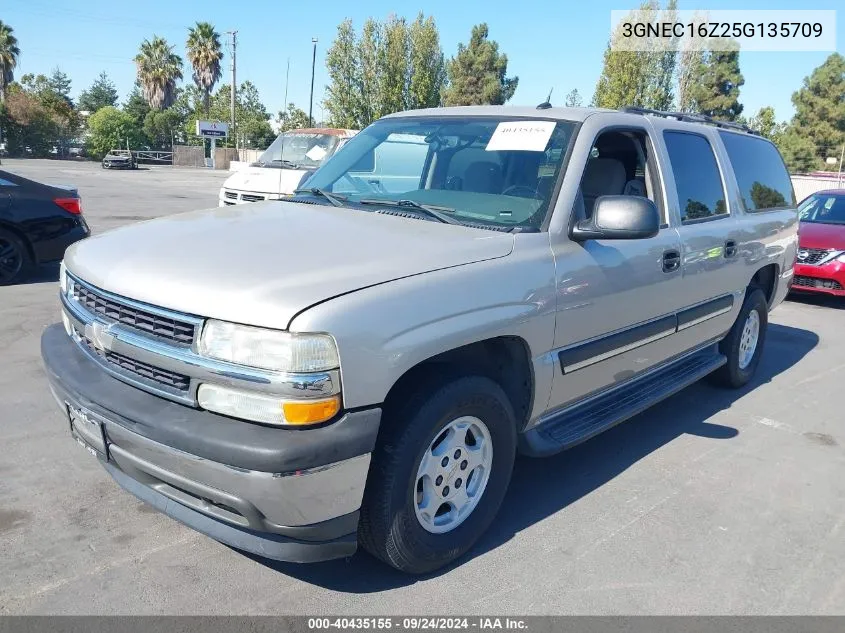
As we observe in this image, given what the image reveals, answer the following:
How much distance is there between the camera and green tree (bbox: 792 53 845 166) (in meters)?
45.3

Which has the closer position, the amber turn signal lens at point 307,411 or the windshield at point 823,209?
the amber turn signal lens at point 307,411

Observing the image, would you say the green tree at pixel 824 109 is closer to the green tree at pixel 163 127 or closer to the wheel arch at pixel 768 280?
the wheel arch at pixel 768 280

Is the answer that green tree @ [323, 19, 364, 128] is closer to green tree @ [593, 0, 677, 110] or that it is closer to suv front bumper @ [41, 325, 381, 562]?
green tree @ [593, 0, 677, 110]

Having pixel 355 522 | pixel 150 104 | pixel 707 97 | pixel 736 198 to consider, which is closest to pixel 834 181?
pixel 707 97

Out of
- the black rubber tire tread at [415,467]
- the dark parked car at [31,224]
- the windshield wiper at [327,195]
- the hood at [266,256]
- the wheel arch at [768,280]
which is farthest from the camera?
the dark parked car at [31,224]

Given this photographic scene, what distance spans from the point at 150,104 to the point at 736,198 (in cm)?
6705

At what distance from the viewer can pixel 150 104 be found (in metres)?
63.8

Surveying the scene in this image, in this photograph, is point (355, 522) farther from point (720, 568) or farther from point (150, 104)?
point (150, 104)

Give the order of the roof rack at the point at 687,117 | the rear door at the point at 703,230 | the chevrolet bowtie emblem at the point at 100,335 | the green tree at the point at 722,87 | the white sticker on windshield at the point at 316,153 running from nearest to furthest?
the chevrolet bowtie emblem at the point at 100,335 < the rear door at the point at 703,230 < the roof rack at the point at 687,117 < the white sticker on windshield at the point at 316,153 < the green tree at the point at 722,87

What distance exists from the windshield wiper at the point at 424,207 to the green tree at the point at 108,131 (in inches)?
2258

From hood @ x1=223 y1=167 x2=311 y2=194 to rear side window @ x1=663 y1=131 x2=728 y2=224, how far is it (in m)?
6.48

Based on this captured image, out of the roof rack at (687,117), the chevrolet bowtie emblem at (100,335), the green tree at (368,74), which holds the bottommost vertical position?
the chevrolet bowtie emblem at (100,335)

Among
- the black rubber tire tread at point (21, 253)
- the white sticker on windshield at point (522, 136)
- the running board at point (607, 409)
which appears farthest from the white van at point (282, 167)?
the running board at point (607, 409)

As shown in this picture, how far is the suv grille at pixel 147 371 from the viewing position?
2.51 meters
